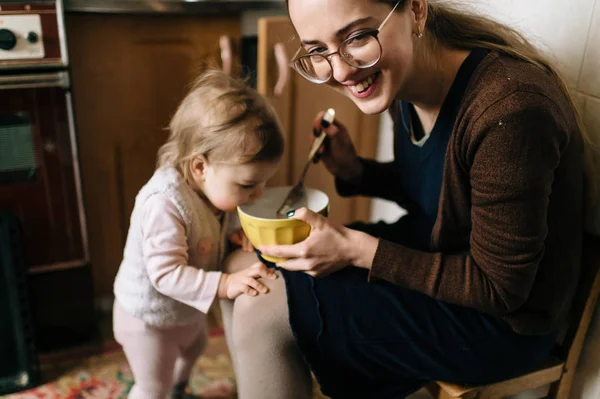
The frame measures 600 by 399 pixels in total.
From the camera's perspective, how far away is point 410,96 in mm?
974

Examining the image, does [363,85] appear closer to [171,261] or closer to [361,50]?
[361,50]

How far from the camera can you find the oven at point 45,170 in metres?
1.23

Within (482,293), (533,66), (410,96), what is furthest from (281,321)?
(533,66)

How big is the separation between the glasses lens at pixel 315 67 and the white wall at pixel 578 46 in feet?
1.29

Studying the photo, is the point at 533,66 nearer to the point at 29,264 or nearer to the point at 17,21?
the point at 17,21

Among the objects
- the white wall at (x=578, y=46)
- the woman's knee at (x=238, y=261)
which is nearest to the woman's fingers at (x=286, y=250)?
the woman's knee at (x=238, y=261)

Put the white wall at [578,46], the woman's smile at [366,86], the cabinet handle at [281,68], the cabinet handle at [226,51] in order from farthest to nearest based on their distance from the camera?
the cabinet handle at [226,51] < the cabinet handle at [281,68] < the white wall at [578,46] < the woman's smile at [366,86]

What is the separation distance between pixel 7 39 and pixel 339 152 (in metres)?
0.74

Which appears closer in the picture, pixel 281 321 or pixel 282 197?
pixel 281 321

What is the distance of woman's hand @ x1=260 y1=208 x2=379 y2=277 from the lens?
89 centimetres

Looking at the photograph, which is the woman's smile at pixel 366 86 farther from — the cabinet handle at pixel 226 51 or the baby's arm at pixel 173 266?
the cabinet handle at pixel 226 51

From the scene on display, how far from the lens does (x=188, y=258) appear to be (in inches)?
41.1

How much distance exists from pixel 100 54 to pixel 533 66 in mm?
1028

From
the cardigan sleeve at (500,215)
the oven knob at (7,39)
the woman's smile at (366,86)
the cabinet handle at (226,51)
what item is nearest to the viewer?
the cardigan sleeve at (500,215)
